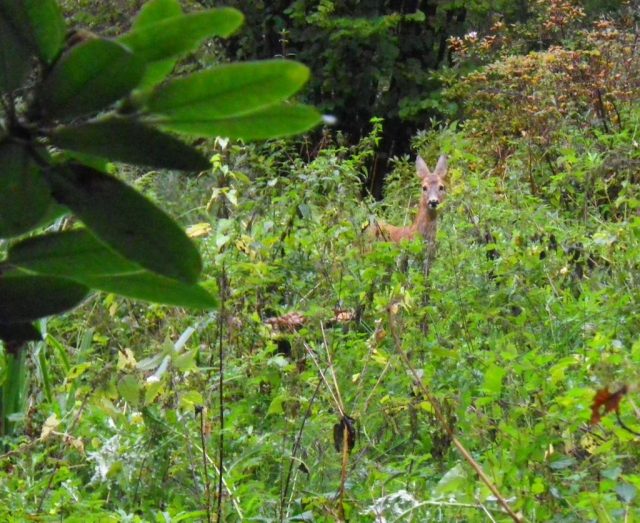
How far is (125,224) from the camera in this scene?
700mm

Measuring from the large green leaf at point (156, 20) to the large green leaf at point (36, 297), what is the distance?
16 cm

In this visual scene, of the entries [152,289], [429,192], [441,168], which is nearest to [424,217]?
[429,192]

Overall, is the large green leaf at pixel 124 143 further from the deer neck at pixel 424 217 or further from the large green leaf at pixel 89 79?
the deer neck at pixel 424 217

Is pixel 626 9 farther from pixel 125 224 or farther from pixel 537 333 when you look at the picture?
pixel 125 224

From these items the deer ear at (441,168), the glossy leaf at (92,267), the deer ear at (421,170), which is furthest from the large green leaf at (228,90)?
the deer ear at (421,170)

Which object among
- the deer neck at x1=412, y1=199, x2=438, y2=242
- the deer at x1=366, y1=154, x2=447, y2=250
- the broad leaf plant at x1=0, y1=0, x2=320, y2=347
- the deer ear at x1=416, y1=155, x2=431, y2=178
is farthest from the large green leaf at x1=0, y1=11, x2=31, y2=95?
the deer ear at x1=416, y1=155, x2=431, y2=178

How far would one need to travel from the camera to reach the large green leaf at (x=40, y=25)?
65cm

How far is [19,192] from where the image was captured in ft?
2.29

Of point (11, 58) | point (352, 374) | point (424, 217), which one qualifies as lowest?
point (424, 217)

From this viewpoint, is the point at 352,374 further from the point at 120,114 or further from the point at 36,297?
the point at 120,114

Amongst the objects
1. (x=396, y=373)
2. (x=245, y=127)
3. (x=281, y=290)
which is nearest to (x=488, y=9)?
(x=281, y=290)

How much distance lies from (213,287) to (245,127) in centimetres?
300

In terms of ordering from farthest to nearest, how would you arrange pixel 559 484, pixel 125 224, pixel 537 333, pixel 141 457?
pixel 537 333
pixel 141 457
pixel 559 484
pixel 125 224

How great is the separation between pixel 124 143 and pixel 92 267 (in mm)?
126
